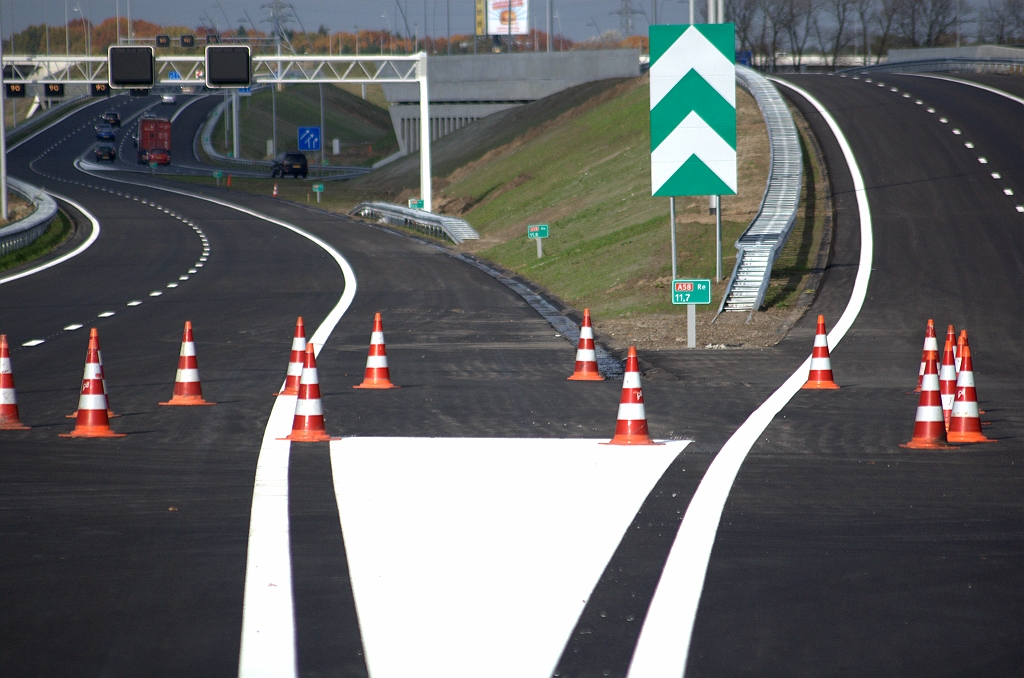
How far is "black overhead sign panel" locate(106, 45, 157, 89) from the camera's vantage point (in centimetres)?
4397

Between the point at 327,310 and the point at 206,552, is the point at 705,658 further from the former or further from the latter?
the point at 327,310

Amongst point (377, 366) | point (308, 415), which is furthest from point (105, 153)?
point (308, 415)

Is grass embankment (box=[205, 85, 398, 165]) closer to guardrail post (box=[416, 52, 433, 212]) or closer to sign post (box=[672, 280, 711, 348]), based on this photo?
guardrail post (box=[416, 52, 433, 212])

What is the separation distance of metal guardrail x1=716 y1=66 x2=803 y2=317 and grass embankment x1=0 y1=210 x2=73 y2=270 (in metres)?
19.4

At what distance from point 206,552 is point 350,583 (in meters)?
1.03

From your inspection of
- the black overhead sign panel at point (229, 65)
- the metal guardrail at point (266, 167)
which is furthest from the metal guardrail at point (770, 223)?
the metal guardrail at point (266, 167)

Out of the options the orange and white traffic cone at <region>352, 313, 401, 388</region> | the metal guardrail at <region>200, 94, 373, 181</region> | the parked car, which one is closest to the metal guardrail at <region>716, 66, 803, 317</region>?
the orange and white traffic cone at <region>352, 313, 401, 388</region>

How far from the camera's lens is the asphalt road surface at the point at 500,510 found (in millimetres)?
5227

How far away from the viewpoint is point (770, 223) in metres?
24.4

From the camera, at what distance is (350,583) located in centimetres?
606

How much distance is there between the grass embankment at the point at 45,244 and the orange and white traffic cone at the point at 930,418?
2807cm

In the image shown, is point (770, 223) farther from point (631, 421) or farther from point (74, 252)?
point (74, 252)

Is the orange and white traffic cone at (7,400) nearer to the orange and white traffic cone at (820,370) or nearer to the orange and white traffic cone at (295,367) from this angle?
the orange and white traffic cone at (295,367)

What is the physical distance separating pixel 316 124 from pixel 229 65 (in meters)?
118
